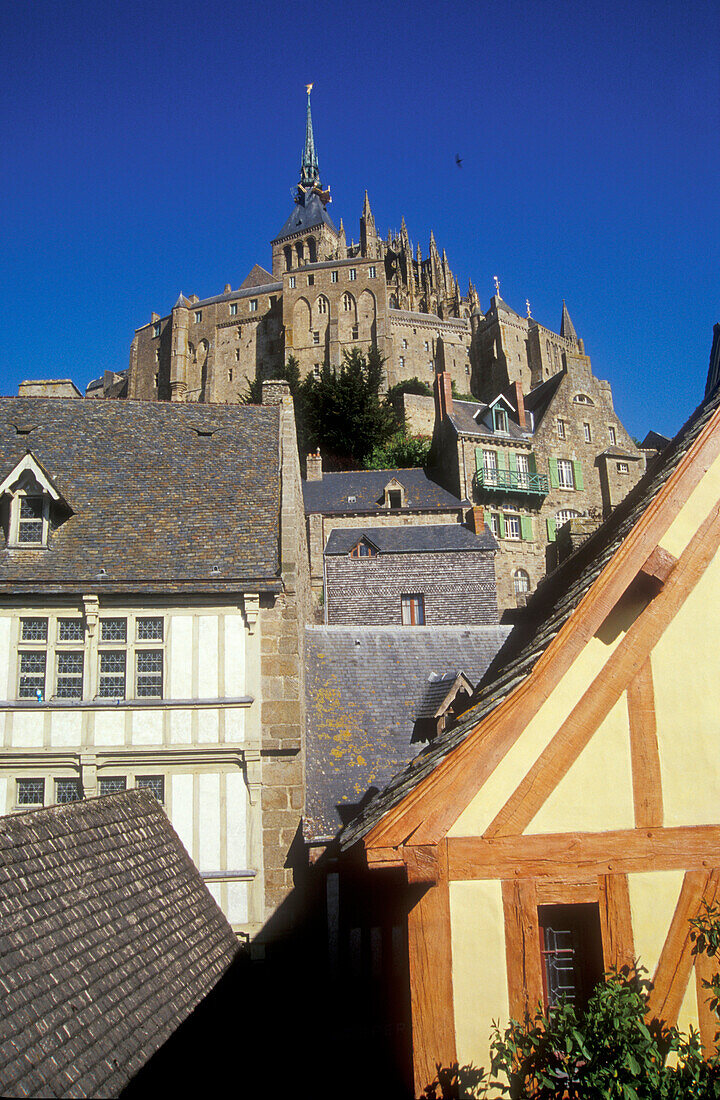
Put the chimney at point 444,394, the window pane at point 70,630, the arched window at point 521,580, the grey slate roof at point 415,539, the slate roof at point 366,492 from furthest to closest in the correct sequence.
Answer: the chimney at point 444,394 → the arched window at point 521,580 → the slate roof at point 366,492 → the grey slate roof at point 415,539 → the window pane at point 70,630

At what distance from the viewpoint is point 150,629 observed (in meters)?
13.8

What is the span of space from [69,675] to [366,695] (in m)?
6.02

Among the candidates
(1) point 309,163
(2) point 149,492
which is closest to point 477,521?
(2) point 149,492

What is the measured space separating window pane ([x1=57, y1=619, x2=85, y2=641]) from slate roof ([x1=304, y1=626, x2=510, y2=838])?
468cm

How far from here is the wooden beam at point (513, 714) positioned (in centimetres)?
450

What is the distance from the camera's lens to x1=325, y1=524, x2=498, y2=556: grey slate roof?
98.2 feet

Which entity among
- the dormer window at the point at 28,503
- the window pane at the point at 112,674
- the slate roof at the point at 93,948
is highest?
the dormer window at the point at 28,503

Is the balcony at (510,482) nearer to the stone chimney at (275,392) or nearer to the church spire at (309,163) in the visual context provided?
the stone chimney at (275,392)

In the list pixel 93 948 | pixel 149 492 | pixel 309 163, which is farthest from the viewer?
pixel 309 163

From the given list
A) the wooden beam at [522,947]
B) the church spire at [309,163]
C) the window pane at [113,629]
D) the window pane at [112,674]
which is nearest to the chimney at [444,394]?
the window pane at [113,629]

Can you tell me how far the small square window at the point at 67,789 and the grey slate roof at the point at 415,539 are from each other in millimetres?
18093

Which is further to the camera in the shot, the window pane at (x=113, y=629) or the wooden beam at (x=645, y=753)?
the window pane at (x=113, y=629)

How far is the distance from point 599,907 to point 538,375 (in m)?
87.7

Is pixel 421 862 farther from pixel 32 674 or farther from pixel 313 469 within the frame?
pixel 313 469
